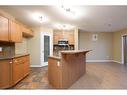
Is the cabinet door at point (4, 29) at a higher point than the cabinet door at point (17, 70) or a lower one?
higher

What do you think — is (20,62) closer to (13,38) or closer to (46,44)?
(13,38)

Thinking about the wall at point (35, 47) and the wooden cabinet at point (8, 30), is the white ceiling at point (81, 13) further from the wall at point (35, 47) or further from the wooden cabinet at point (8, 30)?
the wall at point (35, 47)

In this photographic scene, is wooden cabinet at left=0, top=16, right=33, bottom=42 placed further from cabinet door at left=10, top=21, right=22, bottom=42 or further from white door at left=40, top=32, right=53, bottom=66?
white door at left=40, top=32, right=53, bottom=66

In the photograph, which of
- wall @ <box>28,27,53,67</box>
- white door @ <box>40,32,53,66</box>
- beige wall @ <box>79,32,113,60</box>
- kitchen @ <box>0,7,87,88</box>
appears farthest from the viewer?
beige wall @ <box>79,32,113,60</box>

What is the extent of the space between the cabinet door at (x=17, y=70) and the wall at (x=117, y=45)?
7.08 m

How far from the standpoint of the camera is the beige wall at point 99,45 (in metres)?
11.5

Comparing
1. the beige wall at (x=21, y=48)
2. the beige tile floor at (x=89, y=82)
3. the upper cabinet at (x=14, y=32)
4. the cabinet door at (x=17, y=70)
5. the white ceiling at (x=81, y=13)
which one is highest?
the white ceiling at (x=81, y=13)

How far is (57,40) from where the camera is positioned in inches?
387

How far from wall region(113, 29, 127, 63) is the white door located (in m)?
4.64

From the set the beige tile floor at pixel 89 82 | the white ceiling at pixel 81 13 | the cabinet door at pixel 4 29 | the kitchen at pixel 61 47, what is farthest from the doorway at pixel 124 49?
the cabinet door at pixel 4 29

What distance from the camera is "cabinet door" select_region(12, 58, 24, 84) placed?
14.8 feet

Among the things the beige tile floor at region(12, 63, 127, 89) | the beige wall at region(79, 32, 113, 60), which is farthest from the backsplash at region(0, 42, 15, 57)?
the beige wall at region(79, 32, 113, 60)
